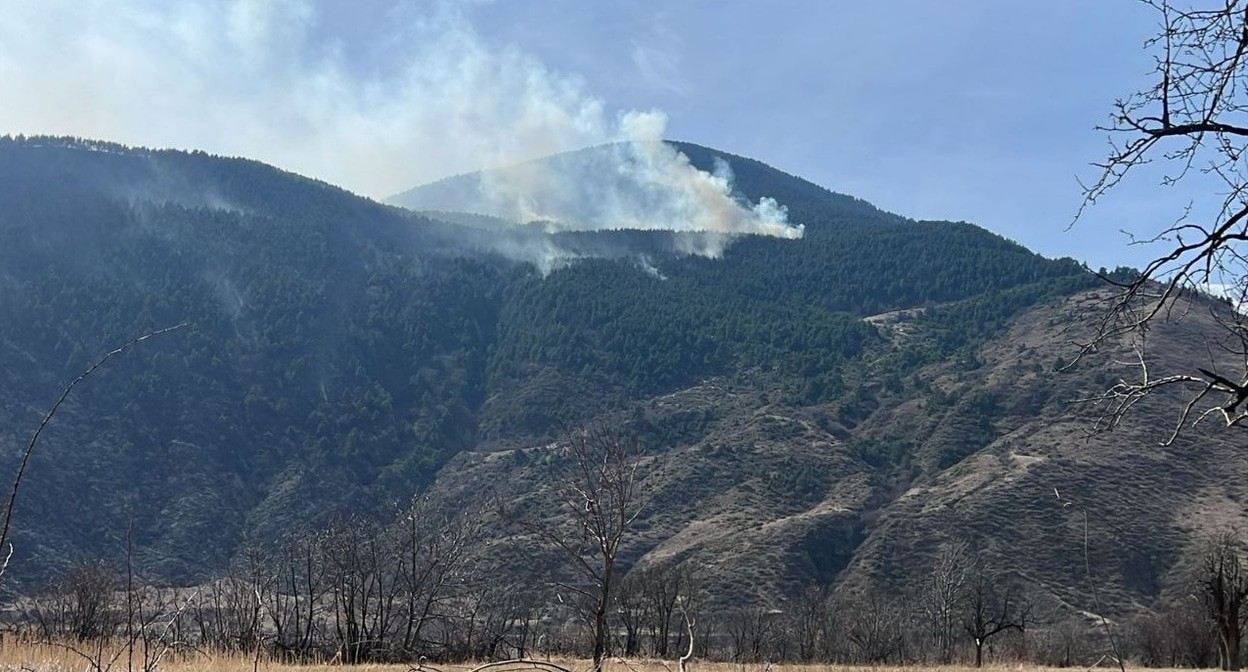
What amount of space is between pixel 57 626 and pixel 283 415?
6186 centimetres

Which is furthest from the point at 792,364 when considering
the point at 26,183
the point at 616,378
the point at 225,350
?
the point at 26,183

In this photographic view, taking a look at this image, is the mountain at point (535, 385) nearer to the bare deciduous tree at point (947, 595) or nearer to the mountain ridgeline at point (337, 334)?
the mountain ridgeline at point (337, 334)

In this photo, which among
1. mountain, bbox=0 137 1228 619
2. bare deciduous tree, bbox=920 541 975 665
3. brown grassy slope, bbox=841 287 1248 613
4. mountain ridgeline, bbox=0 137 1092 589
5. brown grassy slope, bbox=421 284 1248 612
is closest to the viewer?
bare deciduous tree, bbox=920 541 975 665

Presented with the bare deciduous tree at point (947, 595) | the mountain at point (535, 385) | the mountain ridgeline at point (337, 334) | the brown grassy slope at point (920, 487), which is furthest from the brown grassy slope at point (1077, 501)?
the mountain ridgeline at point (337, 334)

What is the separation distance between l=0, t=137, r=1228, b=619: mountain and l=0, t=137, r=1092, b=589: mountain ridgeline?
0.40m

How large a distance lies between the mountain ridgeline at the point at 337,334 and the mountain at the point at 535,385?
0.40 metres

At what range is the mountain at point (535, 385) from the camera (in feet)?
213

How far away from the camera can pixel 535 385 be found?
103m

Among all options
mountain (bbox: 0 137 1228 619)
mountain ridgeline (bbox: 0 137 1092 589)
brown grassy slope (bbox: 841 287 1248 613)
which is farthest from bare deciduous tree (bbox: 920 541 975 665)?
mountain ridgeline (bbox: 0 137 1092 589)

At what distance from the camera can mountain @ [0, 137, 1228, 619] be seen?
65.1 m

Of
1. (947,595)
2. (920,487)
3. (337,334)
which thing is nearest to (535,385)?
(337,334)

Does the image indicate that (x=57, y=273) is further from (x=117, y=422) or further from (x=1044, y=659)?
(x=1044, y=659)

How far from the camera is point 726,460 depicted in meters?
78.9

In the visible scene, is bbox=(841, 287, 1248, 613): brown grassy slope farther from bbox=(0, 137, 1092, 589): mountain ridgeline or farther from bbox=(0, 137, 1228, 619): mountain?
bbox=(0, 137, 1092, 589): mountain ridgeline
